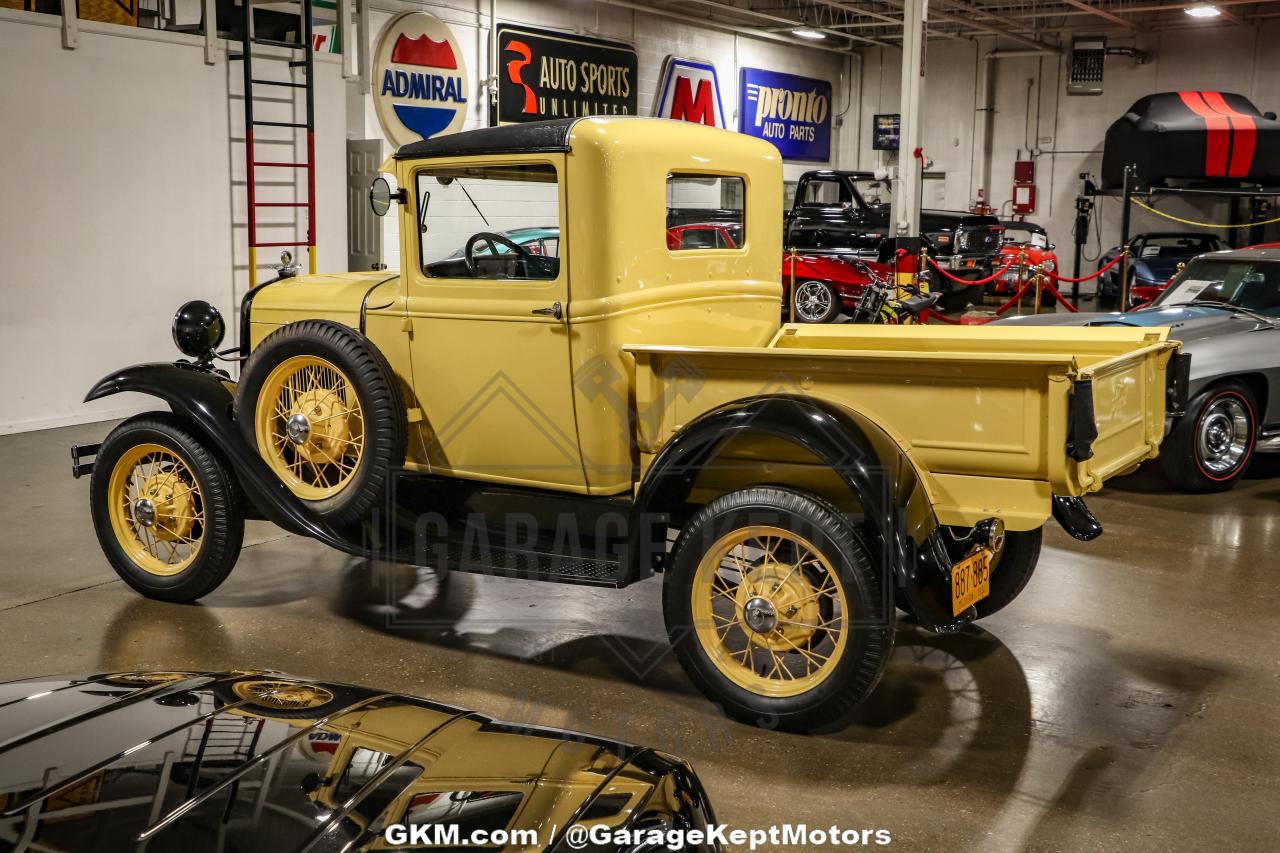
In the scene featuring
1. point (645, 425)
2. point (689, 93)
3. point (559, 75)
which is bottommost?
point (645, 425)

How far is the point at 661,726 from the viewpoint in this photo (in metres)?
3.98

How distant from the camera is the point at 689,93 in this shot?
61.9ft

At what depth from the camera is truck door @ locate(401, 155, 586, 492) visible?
4.43 m

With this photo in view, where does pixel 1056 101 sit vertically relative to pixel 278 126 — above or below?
above

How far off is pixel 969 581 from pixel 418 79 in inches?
460

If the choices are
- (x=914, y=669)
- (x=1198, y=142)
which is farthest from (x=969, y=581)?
(x=1198, y=142)

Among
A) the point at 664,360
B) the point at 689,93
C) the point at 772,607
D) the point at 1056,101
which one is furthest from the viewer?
the point at 1056,101

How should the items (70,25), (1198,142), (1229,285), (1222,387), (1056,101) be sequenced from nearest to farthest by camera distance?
(1222,387) < (1229,285) < (70,25) < (1198,142) < (1056,101)

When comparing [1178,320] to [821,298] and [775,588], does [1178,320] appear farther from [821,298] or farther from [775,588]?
[821,298]

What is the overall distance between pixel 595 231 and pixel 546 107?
1230 centimetres

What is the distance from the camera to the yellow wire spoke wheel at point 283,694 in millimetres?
2180

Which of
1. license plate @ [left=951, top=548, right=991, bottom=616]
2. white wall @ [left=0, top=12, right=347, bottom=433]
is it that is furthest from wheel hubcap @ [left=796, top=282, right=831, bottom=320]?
license plate @ [left=951, top=548, right=991, bottom=616]

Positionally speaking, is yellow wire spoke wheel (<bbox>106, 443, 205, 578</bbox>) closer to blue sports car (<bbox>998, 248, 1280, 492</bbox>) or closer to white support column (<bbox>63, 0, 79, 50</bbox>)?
blue sports car (<bbox>998, 248, 1280, 492</bbox>)

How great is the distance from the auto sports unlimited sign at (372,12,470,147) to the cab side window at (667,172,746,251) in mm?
9455
